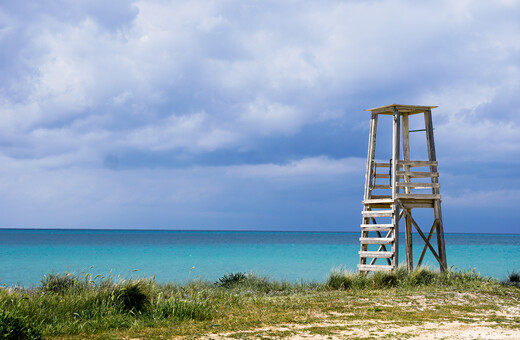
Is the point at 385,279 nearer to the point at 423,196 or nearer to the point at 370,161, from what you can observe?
the point at 423,196

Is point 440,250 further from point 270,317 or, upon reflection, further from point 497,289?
point 270,317

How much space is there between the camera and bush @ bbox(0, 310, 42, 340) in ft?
25.0

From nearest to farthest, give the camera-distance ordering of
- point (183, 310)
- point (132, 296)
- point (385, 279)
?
point (183, 310) → point (132, 296) → point (385, 279)

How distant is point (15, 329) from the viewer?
25.3ft

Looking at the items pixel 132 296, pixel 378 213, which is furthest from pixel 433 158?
pixel 132 296

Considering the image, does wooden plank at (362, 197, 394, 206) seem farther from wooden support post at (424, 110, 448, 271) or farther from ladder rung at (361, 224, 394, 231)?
wooden support post at (424, 110, 448, 271)

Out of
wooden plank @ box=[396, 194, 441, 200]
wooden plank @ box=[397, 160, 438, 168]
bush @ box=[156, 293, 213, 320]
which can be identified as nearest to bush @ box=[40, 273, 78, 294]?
bush @ box=[156, 293, 213, 320]

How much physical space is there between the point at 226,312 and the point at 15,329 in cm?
382

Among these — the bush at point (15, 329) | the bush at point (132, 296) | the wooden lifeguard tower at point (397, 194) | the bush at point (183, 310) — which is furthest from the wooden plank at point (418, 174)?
the bush at point (15, 329)

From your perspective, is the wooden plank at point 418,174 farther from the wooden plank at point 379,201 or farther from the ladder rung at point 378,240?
the ladder rung at point 378,240

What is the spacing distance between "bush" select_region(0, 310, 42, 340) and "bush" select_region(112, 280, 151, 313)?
221 cm

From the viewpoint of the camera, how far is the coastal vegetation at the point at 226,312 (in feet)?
27.0

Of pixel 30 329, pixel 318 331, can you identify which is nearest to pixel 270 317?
pixel 318 331

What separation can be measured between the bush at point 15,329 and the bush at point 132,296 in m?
2.21
